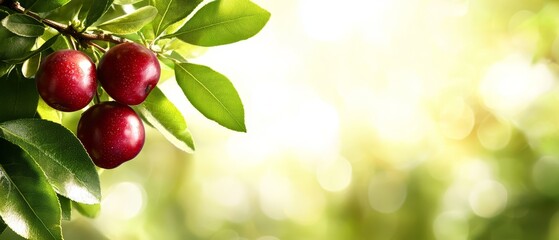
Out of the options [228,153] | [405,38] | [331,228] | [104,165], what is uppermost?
[104,165]

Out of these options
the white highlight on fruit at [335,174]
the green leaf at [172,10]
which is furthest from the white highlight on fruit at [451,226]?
the green leaf at [172,10]

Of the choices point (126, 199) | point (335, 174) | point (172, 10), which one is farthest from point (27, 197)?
point (335, 174)

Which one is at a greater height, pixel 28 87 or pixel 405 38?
pixel 28 87

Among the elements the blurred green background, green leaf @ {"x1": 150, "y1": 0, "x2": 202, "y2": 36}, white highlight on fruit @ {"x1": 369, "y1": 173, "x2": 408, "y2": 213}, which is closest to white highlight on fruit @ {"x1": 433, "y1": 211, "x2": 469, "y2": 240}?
the blurred green background

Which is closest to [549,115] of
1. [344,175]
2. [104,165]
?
[344,175]

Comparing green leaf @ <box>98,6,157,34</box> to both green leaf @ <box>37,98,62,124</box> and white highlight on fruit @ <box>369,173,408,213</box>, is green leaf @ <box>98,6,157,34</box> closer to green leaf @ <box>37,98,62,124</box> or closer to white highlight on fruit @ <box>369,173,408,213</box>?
green leaf @ <box>37,98,62,124</box>

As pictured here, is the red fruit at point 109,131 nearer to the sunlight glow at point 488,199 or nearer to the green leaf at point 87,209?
the green leaf at point 87,209

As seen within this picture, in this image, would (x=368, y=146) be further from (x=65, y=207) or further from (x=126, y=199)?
(x=65, y=207)

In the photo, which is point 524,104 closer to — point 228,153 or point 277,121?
point 277,121
